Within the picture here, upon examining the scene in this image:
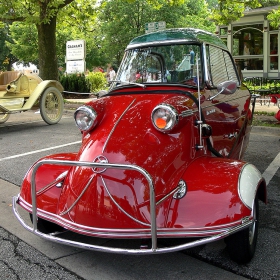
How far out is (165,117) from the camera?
3.00 metres

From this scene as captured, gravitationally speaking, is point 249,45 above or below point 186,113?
above

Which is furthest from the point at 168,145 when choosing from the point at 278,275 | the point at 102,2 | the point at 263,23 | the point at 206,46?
the point at 263,23

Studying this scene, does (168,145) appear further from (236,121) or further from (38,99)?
(38,99)

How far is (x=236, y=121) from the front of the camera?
177 inches

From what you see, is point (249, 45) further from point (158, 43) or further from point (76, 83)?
point (158, 43)

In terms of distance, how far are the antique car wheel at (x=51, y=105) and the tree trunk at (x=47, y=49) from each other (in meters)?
3.43

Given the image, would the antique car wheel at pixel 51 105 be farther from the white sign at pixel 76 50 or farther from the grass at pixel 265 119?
the white sign at pixel 76 50

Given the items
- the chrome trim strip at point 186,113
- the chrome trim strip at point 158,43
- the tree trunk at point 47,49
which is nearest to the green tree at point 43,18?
the tree trunk at point 47,49

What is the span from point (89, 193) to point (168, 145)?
2.52ft

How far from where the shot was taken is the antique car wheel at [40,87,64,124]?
32.5 feet

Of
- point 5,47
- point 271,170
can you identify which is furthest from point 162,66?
point 5,47

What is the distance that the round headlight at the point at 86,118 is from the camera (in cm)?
324

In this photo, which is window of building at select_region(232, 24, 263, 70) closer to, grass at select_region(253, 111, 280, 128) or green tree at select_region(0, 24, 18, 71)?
grass at select_region(253, 111, 280, 128)

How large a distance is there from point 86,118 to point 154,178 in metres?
0.90
